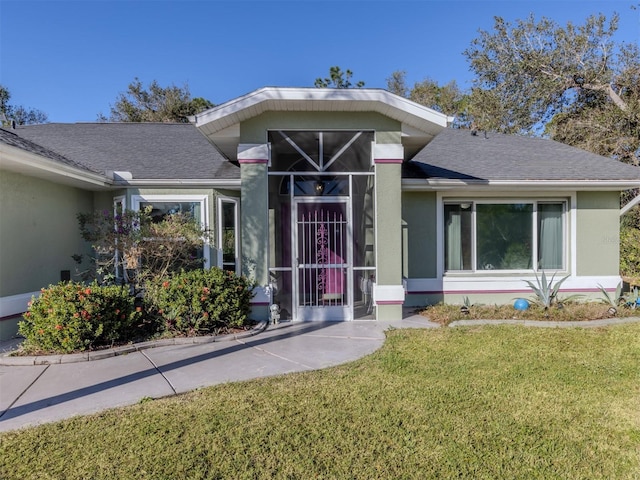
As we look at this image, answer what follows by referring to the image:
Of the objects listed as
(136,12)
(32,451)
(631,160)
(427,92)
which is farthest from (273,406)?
(427,92)

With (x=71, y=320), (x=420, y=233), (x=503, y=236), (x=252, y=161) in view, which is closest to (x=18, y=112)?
(x=252, y=161)

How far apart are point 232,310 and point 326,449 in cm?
394

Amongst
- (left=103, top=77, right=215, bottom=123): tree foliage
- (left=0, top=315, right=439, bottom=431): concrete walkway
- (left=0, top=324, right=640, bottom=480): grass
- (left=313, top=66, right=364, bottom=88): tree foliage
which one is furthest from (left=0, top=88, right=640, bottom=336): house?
(left=313, top=66, right=364, bottom=88): tree foliage

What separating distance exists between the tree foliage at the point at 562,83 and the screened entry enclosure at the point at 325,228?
49.1 ft

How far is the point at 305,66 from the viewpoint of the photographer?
93.5 feet

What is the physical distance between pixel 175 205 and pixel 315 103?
13.3ft

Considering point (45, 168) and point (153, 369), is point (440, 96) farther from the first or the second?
point (153, 369)

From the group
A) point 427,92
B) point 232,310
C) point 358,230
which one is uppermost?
point 427,92

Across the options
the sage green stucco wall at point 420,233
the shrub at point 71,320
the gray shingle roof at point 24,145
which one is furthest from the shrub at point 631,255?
the gray shingle roof at point 24,145

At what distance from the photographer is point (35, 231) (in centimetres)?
731

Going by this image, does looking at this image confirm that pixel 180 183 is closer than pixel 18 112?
Yes

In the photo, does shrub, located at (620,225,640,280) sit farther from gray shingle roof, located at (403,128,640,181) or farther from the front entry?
the front entry

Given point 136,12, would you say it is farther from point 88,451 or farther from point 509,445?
point 509,445

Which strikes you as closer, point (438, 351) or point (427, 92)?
point (438, 351)
